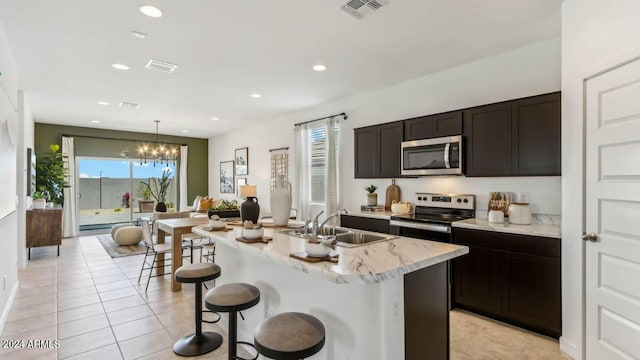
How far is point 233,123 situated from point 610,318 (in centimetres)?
716

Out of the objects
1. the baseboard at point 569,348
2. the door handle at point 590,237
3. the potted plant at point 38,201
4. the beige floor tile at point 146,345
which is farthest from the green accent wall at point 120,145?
the door handle at point 590,237

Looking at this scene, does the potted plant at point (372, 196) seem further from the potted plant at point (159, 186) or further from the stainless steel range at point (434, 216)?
the potted plant at point (159, 186)

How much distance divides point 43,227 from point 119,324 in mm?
3856

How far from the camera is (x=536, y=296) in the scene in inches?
108

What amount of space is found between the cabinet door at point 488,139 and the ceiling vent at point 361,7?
1.65 metres

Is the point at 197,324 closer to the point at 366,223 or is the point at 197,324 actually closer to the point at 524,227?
the point at 366,223

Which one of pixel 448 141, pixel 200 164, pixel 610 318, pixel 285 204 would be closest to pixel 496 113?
pixel 448 141

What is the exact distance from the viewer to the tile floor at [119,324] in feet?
8.37

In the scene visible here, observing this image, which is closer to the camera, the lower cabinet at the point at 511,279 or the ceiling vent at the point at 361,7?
the ceiling vent at the point at 361,7

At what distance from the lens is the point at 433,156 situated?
379 centimetres

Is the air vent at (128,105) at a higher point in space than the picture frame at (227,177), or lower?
higher

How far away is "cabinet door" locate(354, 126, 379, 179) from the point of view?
4.58 metres

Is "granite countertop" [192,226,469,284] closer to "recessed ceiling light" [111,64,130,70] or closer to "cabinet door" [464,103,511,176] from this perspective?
"cabinet door" [464,103,511,176]

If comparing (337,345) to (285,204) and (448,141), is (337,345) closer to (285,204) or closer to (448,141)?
(285,204)
